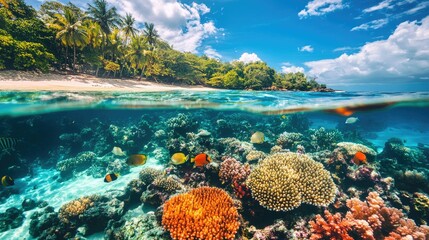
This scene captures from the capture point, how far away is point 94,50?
1167 inches

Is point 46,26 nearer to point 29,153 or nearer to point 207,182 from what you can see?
point 29,153

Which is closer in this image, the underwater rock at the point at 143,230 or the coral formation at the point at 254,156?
the underwater rock at the point at 143,230

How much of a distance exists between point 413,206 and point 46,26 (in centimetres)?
3670

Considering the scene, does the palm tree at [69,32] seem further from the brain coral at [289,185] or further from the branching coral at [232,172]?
the brain coral at [289,185]

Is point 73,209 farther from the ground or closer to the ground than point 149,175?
closer to the ground

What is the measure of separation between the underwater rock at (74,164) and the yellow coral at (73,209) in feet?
21.8

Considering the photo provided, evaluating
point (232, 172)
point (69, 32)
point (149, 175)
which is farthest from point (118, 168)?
point (69, 32)

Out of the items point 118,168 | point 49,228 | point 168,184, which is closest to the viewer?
point 49,228

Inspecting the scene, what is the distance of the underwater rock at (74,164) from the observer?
13.2m

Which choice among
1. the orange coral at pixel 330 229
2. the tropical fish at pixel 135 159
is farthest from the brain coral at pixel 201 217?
the orange coral at pixel 330 229

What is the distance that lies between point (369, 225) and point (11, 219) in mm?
12397

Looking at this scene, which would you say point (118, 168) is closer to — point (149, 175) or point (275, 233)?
point (149, 175)

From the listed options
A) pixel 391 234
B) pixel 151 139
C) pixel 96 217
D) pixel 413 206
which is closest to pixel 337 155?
pixel 413 206

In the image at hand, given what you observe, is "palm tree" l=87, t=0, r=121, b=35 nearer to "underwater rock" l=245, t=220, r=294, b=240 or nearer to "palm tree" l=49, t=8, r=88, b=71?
"palm tree" l=49, t=8, r=88, b=71
